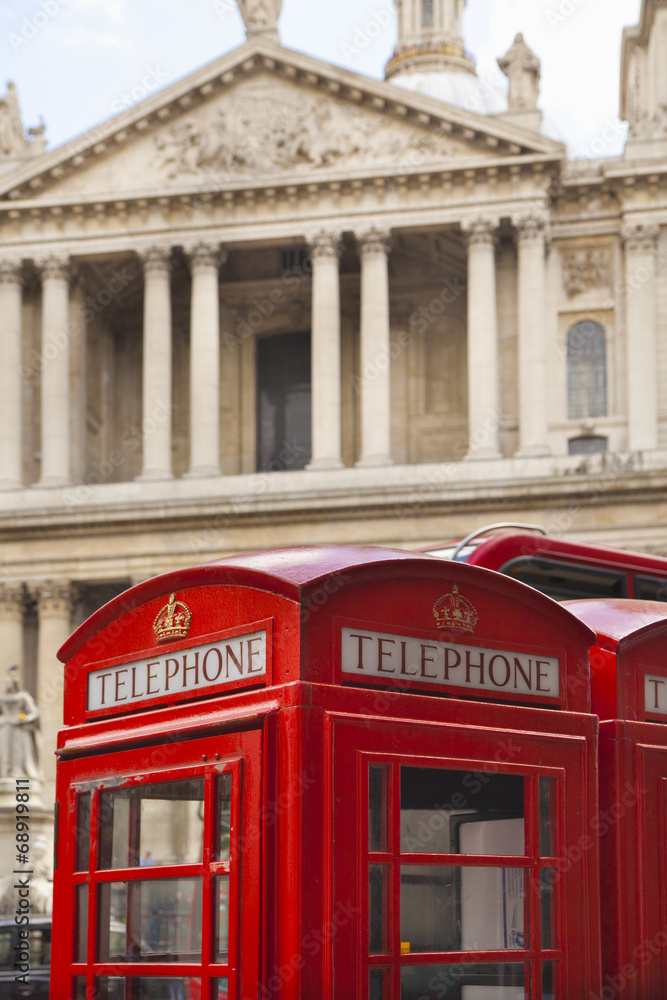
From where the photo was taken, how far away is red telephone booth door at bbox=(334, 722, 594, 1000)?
4.90 m

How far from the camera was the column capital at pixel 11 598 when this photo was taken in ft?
123

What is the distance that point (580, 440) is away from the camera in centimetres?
3875

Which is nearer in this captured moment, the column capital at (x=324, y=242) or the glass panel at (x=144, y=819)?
the glass panel at (x=144, y=819)

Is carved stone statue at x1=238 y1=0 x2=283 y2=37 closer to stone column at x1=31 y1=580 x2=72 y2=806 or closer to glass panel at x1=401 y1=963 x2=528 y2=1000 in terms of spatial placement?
stone column at x1=31 y1=580 x2=72 y2=806

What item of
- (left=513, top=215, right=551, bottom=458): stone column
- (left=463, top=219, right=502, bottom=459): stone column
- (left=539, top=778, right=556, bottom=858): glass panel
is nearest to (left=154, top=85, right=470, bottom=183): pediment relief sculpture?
(left=463, top=219, right=502, bottom=459): stone column

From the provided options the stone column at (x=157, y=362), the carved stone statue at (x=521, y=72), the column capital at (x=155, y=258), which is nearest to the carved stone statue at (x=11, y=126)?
the column capital at (x=155, y=258)

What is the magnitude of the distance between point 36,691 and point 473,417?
13.0m

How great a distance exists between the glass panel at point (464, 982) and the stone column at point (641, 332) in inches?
1298

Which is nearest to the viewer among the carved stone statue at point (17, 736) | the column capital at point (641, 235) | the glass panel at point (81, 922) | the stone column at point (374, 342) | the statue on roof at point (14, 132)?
the glass panel at point (81, 922)

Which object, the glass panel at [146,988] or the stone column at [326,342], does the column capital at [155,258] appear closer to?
the stone column at [326,342]

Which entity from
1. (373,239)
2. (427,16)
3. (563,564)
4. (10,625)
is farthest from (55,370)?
(427,16)

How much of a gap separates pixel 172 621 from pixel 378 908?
4.32 ft

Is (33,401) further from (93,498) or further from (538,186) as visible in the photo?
(538,186)

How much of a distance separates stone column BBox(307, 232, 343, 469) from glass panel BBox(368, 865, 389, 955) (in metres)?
33.7
